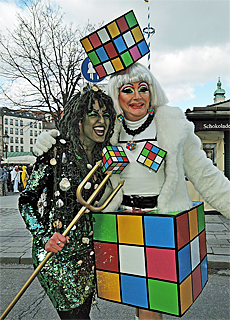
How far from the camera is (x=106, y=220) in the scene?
150cm

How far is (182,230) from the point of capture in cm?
136

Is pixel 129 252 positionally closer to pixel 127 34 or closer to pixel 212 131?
pixel 127 34

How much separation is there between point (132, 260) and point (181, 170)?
1.95 ft

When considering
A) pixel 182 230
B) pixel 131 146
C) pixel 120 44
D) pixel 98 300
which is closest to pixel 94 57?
pixel 120 44

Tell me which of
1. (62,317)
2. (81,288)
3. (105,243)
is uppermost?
(105,243)

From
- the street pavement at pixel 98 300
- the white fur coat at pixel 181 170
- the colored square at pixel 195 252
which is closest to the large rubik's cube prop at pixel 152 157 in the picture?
the white fur coat at pixel 181 170

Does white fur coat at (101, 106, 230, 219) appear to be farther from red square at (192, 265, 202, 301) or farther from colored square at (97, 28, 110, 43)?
colored square at (97, 28, 110, 43)

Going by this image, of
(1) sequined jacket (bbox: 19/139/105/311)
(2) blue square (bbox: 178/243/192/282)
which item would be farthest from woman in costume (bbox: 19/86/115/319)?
(2) blue square (bbox: 178/243/192/282)

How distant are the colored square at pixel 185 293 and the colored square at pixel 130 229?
0.30 metres

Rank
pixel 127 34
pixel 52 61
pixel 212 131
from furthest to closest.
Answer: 1. pixel 52 61
2. pixel 212 131
3. pixel 127 34

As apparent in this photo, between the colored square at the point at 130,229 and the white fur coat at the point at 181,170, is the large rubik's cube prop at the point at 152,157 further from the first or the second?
the colored square at the point at 130,229

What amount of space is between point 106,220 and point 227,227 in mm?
4765

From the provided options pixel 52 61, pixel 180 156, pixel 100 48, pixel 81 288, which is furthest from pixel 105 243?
pixel 52 61

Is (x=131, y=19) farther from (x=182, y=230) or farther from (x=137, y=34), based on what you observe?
(x=182, y=230)
